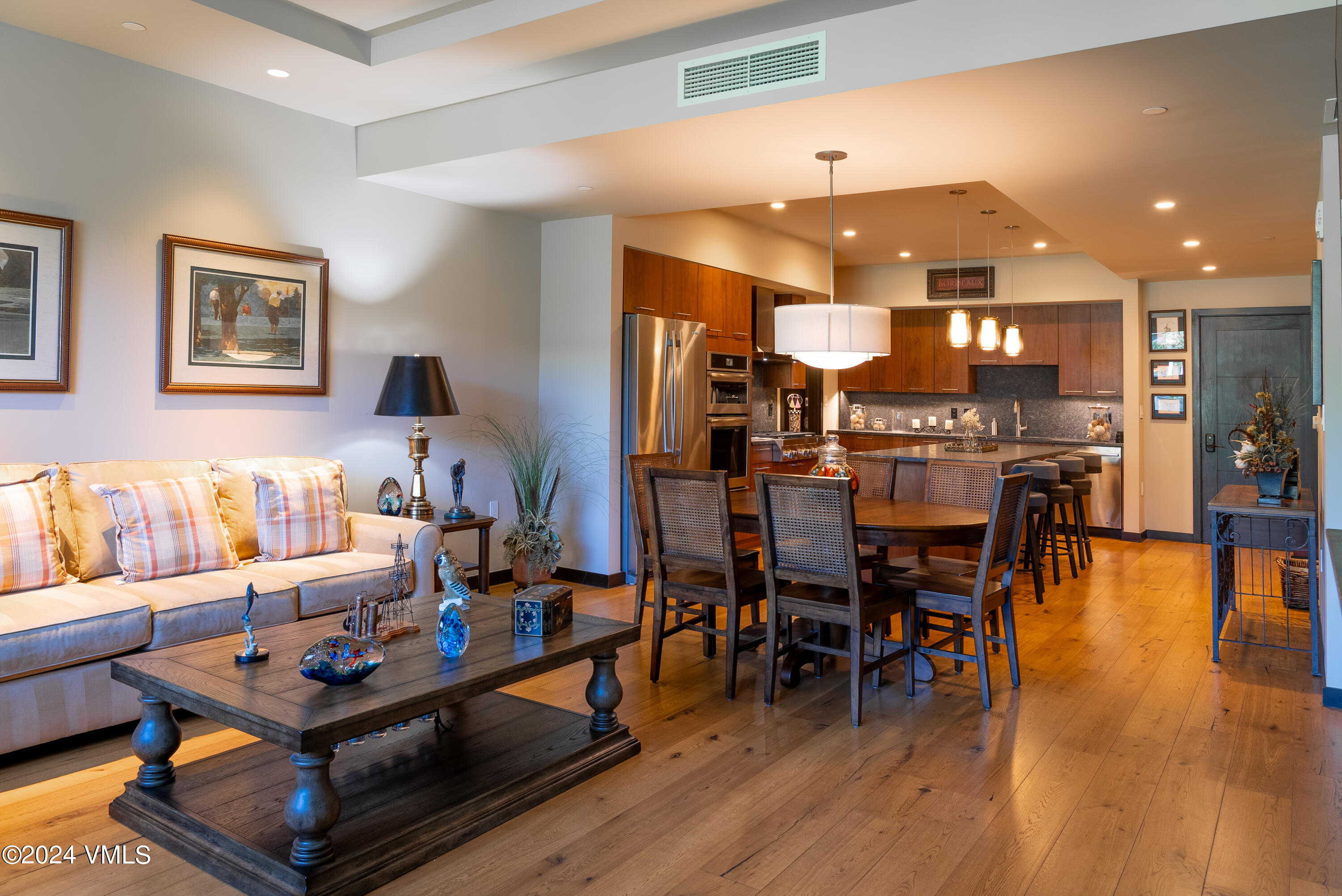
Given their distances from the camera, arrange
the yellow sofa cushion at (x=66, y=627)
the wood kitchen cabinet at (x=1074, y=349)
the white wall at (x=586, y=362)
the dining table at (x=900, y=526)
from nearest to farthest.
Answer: the yellow sofa cushion at (x=66, y=627) < the dining table at (x=900, y=526) < the white wall at (x=586, y=362) < the wood kitchen cabinet at (x=1074, y=349)

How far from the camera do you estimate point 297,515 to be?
4043 mm

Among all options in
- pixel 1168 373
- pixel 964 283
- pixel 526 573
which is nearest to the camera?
pixel 526 573

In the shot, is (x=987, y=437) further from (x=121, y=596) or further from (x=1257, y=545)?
(x=121, y=596)

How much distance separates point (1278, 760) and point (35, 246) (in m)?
5.06

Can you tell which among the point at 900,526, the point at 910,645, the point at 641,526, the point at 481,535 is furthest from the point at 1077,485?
the point at 481,535

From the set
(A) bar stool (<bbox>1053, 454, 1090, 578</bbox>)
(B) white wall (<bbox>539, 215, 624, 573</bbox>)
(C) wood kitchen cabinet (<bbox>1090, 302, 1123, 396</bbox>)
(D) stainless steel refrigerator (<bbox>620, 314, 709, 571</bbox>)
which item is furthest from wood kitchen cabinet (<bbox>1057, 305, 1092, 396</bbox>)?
(B) white wall (<bbox>539, 215, 624, 573</bbox>)

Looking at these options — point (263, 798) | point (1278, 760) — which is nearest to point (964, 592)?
point (1278, 760)

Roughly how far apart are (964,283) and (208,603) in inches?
303

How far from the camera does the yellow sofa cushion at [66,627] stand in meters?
2.82

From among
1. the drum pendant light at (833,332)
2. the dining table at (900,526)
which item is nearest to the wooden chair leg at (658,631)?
the dining table at (900,526)

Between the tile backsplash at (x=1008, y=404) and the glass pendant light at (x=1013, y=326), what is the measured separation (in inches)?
13.4

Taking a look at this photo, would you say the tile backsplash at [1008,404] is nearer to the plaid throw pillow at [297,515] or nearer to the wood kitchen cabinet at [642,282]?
the wood kitchen cabinet at [642,282]

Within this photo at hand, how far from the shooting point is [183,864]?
2312mm

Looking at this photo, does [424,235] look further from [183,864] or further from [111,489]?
[183,864]
